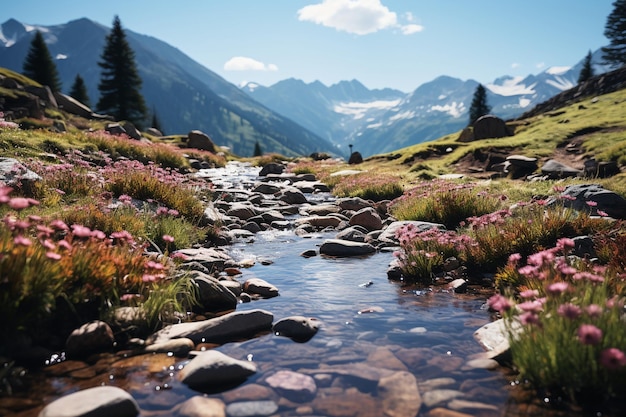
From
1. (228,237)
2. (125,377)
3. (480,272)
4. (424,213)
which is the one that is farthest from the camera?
(424,213)

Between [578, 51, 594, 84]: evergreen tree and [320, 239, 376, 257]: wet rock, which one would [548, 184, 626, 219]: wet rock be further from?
[578, 51, 594, 84]: evergreen tree

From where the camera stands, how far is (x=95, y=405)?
10.6 feet

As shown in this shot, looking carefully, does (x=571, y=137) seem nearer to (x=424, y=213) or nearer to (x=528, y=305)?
(x=424, y=213)

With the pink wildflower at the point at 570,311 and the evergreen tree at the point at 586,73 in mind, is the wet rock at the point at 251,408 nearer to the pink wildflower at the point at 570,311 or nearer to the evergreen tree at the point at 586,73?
the pink wildflower at the point at 570,311

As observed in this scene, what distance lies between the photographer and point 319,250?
10.3m

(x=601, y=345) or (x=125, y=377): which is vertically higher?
(x=601, y=345)

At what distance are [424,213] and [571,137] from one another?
25821 millimetres

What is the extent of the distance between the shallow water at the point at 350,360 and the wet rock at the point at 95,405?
0.17 metres

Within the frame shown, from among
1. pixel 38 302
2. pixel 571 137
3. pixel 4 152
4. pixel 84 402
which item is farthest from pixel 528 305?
pixel 571 137

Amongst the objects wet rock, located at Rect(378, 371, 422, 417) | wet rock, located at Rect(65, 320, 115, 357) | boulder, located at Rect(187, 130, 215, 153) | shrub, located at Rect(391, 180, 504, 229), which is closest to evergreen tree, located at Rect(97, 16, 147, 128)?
boulder, located at Rect(187, 130, 215, 153)

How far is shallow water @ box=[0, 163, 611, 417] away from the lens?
3.58 metres

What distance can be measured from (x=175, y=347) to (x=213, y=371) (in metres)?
0.82

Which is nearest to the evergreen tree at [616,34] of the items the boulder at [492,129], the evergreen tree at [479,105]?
the evergreen tree at [479,105]

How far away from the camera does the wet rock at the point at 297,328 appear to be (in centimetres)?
509
